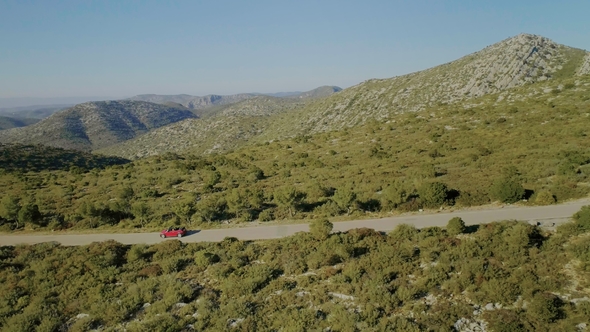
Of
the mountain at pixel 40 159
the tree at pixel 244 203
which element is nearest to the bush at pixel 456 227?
the tree at pixel 244 203

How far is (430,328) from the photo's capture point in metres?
11.3

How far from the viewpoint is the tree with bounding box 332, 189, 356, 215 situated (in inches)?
965

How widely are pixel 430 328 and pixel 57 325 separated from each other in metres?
15.7

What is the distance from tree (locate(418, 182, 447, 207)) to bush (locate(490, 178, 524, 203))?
10.9ft

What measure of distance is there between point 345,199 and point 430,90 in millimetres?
85633

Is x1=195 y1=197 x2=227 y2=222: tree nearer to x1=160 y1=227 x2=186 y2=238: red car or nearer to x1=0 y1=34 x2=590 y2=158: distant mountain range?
x1=160 y1=227 x2=186 y2=238: red car

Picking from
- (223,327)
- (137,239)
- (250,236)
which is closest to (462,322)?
(223,327)

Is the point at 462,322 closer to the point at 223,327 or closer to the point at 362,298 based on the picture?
the point at 362,298

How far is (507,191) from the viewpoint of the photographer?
22062mm

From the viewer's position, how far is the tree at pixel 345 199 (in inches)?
965

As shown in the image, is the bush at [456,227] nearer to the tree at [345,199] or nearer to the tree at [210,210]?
the tree at [345,199]

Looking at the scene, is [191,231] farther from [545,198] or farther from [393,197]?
[545,198]

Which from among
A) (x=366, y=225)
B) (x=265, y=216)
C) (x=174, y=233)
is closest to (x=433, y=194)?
(x=366, y=225)

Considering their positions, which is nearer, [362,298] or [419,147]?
[362,298]
